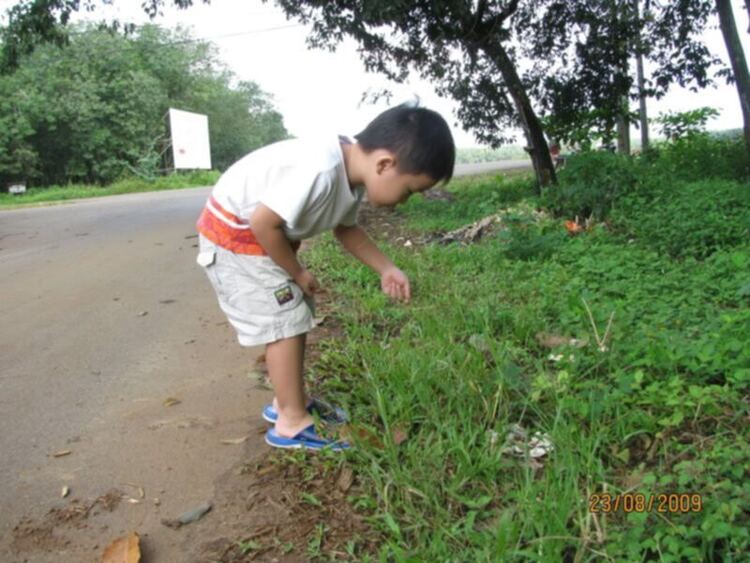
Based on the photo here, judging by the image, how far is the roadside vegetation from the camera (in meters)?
1.66

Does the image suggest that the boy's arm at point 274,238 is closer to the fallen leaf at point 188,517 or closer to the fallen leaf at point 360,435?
the fallen leaf at point 360,435

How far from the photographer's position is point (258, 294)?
7.44ft

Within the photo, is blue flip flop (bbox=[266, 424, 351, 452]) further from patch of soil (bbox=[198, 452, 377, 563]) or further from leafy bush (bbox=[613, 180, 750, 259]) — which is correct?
leafy bush (bbox=[613, 180, 750, 259])

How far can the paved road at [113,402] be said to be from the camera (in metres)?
2.01

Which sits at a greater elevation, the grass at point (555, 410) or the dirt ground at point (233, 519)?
the grass at point (555, 410)

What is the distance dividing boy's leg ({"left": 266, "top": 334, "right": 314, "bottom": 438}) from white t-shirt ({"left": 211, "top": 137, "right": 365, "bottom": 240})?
1.30ft

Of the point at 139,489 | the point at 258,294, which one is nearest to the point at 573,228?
the point at 258,294

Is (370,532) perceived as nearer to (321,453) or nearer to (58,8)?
(321,453)

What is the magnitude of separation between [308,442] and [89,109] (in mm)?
27410

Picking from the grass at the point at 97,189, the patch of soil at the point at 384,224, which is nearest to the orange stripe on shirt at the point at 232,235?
the patch of soil at the point at 384,224

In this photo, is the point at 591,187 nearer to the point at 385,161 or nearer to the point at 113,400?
the point at 385,161

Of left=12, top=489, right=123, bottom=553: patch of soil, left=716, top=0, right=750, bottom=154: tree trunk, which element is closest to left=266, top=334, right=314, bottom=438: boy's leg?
left=12, top=489, right=123, bottom=553: patch of soil

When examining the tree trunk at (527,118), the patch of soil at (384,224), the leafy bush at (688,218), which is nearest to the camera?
the leafy bush at (688,218)

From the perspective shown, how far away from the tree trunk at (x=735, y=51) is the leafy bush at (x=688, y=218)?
3421 mm
